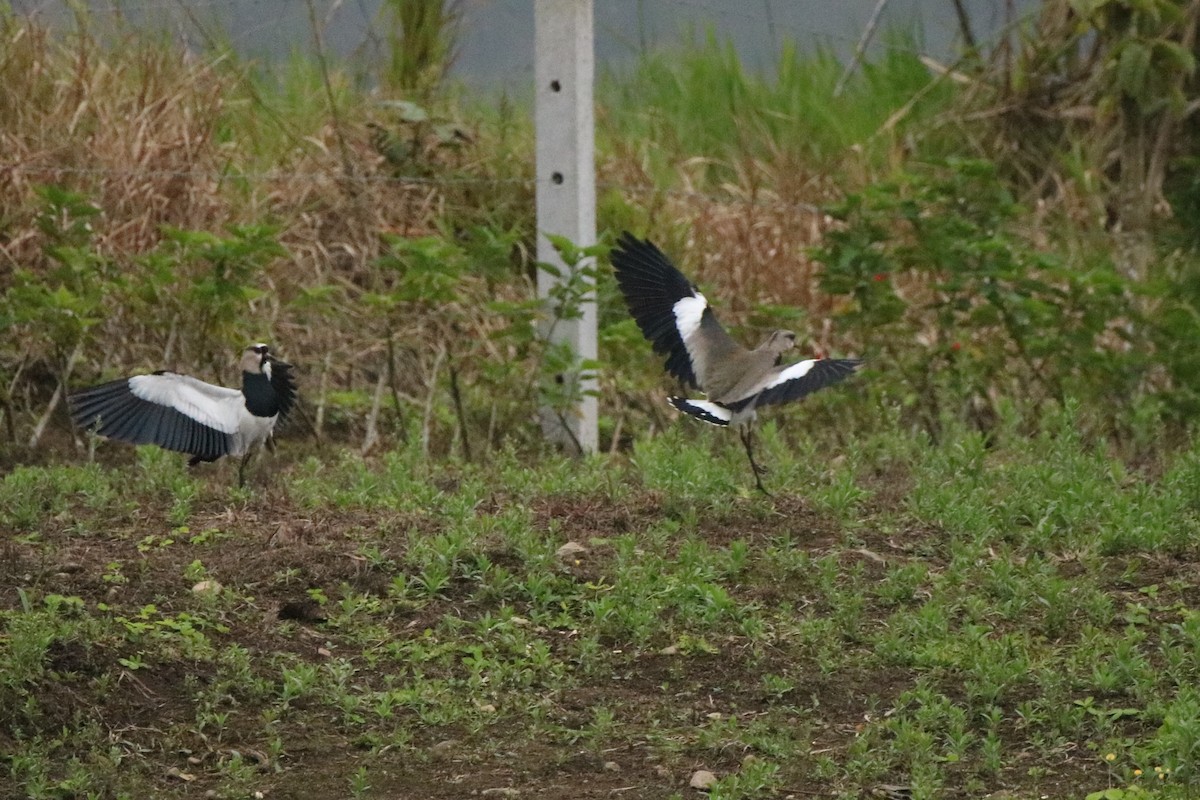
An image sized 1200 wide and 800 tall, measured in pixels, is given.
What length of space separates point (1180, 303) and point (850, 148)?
130 inches

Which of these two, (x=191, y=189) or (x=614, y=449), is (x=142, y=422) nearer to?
(x=614, y=449)

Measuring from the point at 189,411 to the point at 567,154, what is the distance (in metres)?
2.36

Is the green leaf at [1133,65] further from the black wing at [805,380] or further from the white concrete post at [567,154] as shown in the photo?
the black wing at [805,380]

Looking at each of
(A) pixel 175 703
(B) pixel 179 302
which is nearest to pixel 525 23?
(B) pixel 179 302

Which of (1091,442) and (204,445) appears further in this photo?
(1091,442)

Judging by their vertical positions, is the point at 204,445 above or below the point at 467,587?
above

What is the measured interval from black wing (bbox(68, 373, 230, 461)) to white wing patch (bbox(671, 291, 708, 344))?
1.76 metres

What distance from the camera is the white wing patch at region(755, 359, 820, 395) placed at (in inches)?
236

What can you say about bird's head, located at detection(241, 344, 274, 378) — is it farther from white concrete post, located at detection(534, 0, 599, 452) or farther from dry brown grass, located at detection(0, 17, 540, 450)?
white concrete post, located at detection(534, 0, 599, 452)

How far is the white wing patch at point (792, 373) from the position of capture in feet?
19.7

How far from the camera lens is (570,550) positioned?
566cm

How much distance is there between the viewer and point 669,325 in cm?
687

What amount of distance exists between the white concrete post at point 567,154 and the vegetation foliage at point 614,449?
176mm

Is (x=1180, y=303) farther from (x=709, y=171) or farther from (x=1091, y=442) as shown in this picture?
(x=709, y=171)
